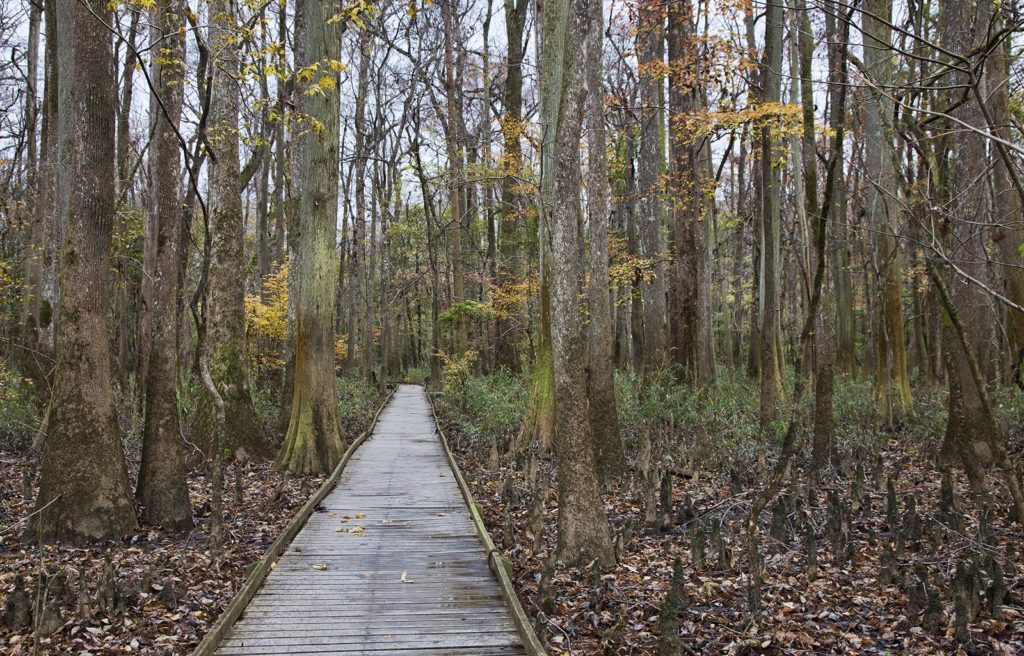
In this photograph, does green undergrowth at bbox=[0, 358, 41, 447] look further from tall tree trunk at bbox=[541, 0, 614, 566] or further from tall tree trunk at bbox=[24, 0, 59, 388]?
tall tree trunk at bbox=[541, 0, 614, 566]

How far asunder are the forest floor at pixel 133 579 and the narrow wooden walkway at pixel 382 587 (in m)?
0.46

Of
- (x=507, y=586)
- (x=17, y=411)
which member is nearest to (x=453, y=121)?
(x=17, y=411)

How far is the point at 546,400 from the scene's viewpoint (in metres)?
10.3

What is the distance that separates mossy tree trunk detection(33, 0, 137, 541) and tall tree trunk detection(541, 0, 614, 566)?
Result: 4184mm

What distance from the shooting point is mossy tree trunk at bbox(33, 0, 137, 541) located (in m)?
5.94

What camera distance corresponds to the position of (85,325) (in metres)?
5.98

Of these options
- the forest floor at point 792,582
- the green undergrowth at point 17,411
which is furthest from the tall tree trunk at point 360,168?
the forest floor at point 792,582

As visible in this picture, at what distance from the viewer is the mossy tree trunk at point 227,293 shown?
32.8 ft

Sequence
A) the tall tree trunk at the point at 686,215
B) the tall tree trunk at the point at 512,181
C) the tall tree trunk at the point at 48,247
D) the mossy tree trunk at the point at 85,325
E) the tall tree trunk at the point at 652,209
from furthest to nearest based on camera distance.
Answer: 1. the tall tree trunk at the point at 512,181
2. the tall tree trunk at the point at 652,209
3. the tall tree trunk at the point at 686,215
4. the tall tree trunk at the point at 48,247
5. the mossy tree trunk at the point at 85,325

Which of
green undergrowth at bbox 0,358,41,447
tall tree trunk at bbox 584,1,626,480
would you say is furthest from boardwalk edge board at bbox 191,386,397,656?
green undergrowth at bbox 0,358,41,447

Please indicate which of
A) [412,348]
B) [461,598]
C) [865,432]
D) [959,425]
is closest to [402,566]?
[461,598]

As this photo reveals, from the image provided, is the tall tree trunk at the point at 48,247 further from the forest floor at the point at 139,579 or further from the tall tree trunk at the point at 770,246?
the tall tree trunk at the point at 770,246

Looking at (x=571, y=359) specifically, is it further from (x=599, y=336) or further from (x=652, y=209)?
(x=652, y=209)

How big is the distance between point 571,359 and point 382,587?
2.45 metres
